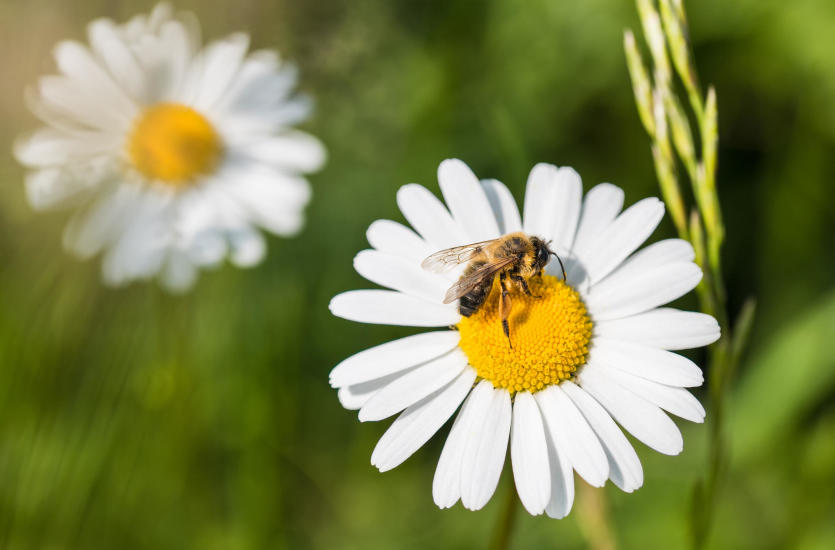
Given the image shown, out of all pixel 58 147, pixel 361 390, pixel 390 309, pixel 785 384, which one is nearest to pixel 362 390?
pixel 361 390

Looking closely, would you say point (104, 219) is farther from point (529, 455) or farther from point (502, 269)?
point (529, 455)

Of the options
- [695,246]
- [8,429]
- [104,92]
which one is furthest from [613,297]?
[104,92]

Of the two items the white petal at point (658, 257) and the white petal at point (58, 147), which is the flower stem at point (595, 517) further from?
the white petal at point (58, 147)

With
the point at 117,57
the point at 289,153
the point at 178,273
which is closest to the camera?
the point at 178,273

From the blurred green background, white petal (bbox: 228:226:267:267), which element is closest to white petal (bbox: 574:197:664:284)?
the blurred green background

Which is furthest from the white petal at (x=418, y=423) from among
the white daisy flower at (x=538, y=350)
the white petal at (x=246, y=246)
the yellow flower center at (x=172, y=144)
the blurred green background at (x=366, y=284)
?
the yellow flower center at (x=172, y=144)

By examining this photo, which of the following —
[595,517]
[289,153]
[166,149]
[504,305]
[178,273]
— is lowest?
[595,517]

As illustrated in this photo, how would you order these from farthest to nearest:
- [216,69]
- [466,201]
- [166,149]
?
1. [216,69]
2. [166,149]
3. [466,201]
